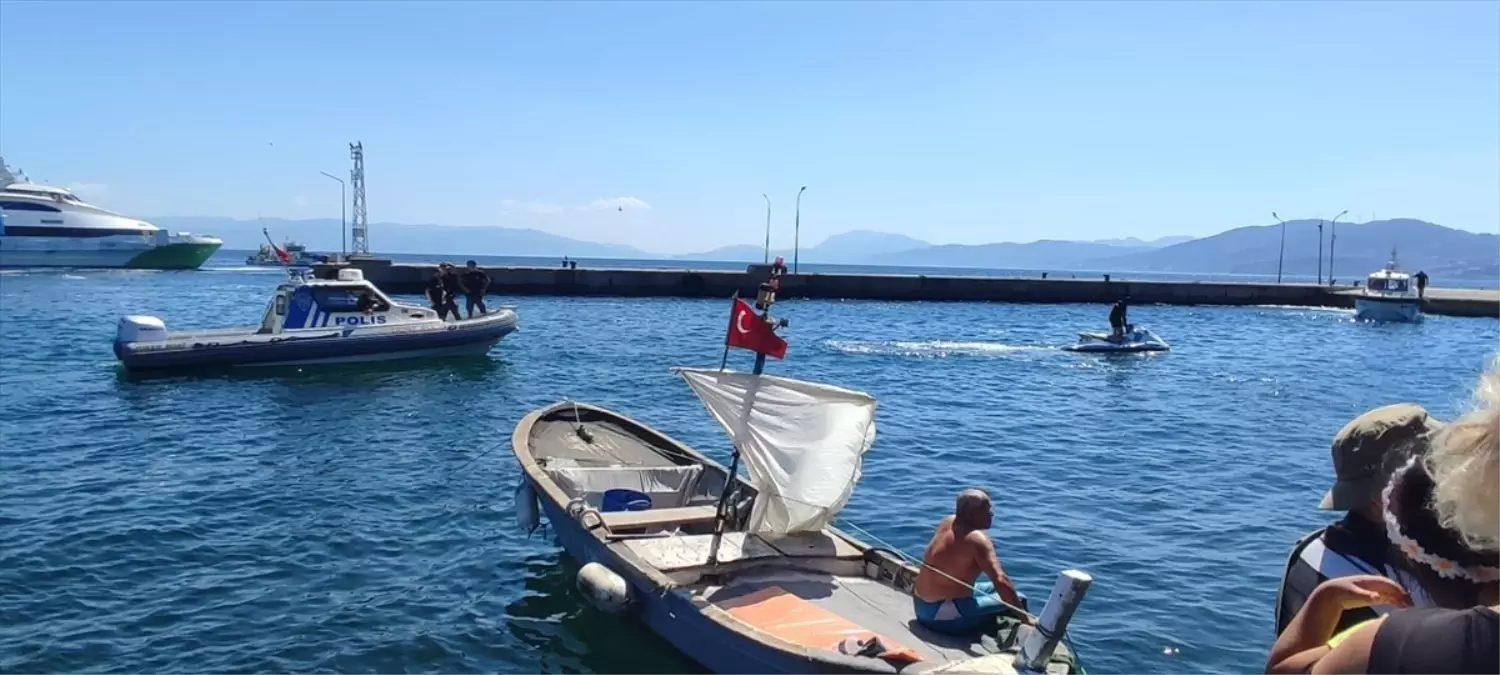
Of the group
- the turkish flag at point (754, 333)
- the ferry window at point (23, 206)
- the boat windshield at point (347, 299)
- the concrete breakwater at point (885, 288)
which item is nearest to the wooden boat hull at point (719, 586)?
the turkish flag at point (754, 333)

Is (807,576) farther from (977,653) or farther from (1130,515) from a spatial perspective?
(1130,515)

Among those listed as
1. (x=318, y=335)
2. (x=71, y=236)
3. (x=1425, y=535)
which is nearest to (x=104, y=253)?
(x=71, y=236)

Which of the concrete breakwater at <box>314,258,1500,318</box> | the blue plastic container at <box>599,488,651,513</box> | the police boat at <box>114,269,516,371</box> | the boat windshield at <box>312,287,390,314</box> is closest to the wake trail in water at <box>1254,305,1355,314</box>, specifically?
the concrete breakwater at <box>314,258,1500,318</box>

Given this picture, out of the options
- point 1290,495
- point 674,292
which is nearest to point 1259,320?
point 674,292

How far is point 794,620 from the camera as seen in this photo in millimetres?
8336

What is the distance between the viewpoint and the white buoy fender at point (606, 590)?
30.1 feet

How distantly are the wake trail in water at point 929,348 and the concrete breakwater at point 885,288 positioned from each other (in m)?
23.1

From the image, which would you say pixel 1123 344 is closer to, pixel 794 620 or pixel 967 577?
pixel 967 577

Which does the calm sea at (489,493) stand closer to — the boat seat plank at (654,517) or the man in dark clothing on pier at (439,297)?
the boat seat plank at (654,517)

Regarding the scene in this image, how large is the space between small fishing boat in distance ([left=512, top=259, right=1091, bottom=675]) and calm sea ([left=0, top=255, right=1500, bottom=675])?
78 cm

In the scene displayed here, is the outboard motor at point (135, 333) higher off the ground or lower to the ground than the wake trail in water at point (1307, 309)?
lower

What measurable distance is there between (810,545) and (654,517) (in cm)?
198

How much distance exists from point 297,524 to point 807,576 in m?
7.91

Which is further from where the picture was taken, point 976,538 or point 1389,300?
point 1389,300
